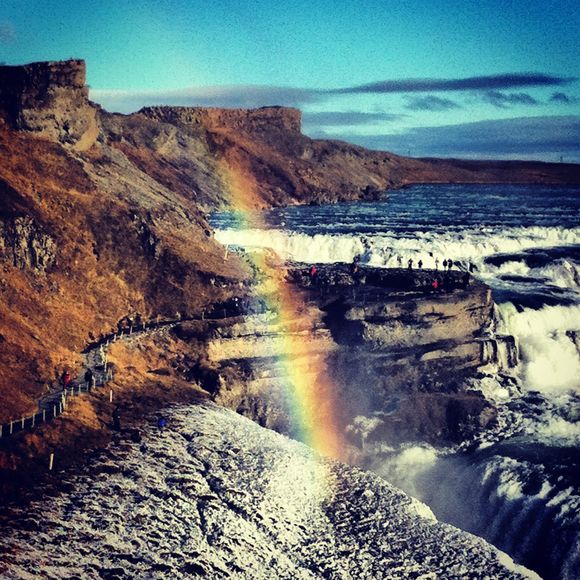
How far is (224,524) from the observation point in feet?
97.1

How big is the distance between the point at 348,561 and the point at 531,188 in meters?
162

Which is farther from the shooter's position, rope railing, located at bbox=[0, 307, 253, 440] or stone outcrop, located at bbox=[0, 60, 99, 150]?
stone outcrop, located at bbox=[0, 60, 99, 150]

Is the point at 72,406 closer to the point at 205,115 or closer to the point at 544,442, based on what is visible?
the point at 544,442

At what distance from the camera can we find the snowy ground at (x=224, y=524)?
26594mm

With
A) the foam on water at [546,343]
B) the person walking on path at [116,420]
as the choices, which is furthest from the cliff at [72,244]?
the foam on water at [546,343]

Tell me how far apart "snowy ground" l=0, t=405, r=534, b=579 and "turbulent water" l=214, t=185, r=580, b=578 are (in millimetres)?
3262

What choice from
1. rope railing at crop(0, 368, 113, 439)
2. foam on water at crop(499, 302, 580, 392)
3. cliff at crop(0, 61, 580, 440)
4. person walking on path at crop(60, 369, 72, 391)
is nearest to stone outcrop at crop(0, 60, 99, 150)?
cliff at crop(0, 61, 580, 440)

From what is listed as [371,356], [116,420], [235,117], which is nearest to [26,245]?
[116,420]

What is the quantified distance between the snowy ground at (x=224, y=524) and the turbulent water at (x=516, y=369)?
3262mm

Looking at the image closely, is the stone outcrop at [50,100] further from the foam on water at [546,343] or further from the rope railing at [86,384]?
the foam on water at [546,343]

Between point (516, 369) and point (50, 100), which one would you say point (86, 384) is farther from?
point (50, 100)

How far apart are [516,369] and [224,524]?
25357mm

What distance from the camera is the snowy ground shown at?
2659cm

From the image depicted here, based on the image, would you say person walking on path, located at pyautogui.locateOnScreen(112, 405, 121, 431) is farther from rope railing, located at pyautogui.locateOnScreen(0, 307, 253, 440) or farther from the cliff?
the cliff
